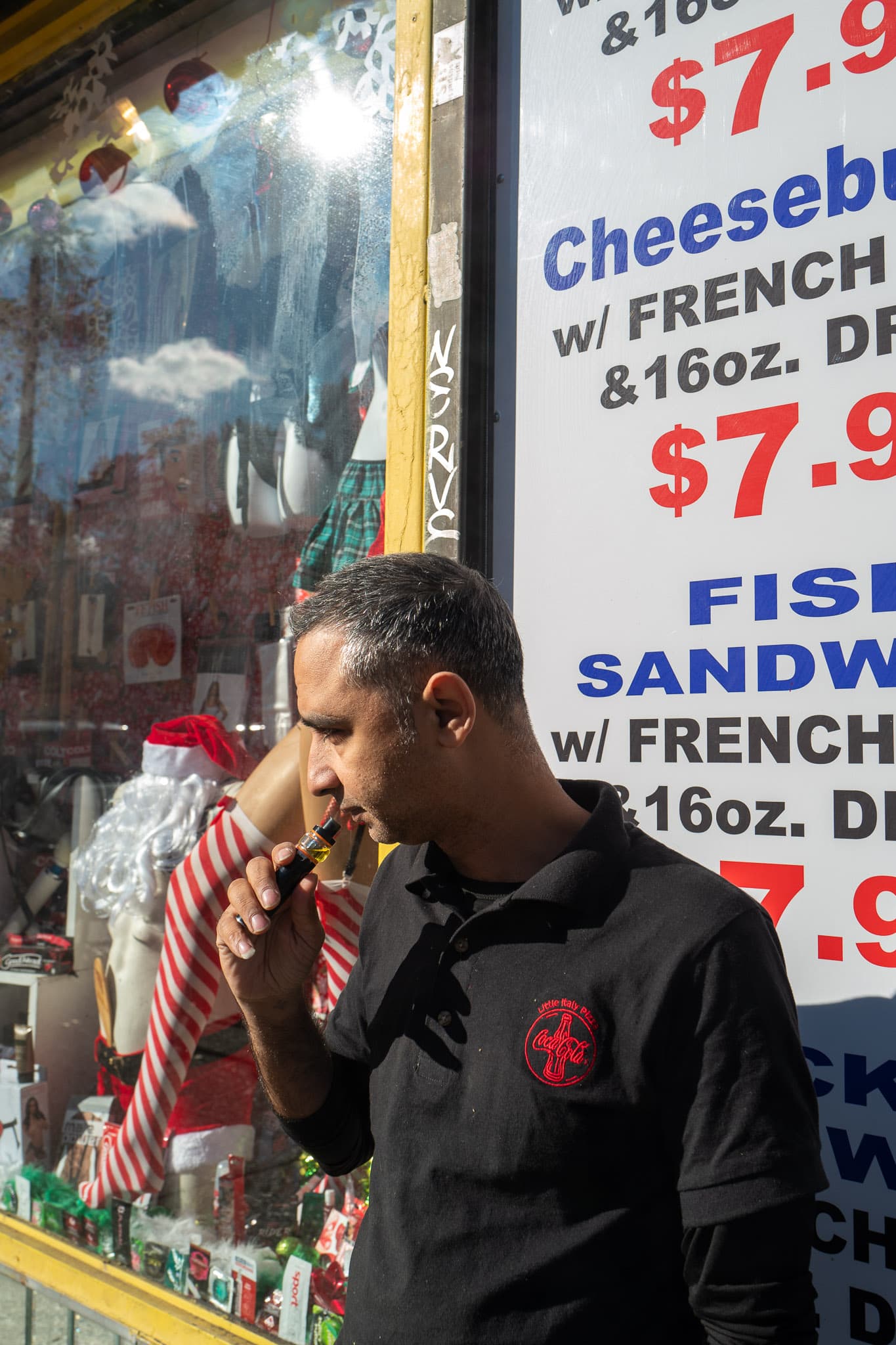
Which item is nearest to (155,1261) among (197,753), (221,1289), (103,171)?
(221,1289)

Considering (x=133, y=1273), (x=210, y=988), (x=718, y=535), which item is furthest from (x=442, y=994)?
(x=133, y=1273)

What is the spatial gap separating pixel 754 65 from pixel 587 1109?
170cm

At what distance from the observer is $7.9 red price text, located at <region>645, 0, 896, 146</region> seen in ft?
5.44

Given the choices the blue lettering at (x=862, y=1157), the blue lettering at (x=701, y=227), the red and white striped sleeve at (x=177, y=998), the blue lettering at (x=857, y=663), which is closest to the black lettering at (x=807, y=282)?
the blue lettering at (x=701, y=227)

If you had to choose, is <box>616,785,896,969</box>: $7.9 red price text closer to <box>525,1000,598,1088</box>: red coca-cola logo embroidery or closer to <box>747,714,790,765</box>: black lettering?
<box>747,714,790,765</box>: black lettering

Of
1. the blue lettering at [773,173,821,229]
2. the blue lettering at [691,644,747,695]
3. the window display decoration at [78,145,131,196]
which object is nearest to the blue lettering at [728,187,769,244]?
the blue lettering at [773,173,821,229]

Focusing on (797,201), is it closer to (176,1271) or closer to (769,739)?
(769,739)

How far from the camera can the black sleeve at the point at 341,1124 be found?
145 centimetres

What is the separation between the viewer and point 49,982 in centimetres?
298

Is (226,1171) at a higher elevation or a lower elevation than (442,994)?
lower

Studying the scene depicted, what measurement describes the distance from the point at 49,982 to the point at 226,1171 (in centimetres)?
81

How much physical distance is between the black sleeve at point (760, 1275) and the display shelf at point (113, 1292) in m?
1.65

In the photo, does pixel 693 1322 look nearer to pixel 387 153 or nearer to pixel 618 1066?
pixel 618 1066

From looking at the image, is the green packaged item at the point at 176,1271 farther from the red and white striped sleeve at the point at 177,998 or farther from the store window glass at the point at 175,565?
the red and white striped sleeve at the point at 177,998
